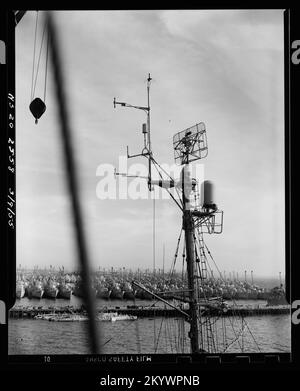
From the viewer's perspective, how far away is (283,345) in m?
3.08

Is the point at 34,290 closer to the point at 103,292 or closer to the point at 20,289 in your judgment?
the point at 20,289

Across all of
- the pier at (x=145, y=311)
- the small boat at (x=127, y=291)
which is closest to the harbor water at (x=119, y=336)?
the pier at (x=145, y=311)

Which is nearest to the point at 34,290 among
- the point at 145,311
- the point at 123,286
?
the point at 123,286

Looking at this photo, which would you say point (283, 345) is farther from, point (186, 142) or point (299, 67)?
point (299, 67)

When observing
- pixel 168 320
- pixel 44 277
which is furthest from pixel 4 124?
pixel 168 320

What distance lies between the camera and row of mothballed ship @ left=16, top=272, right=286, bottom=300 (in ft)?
10.9

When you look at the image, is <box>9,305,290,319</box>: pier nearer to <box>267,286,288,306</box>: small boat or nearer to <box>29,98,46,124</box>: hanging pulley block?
<box>267,286,288,306</box>: small boat

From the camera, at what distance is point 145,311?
161 inches

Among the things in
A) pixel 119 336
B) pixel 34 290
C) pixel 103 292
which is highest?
pixel 34 290

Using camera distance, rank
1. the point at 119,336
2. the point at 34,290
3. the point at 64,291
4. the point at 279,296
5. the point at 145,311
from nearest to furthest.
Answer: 1. the point at 279,296
2. the point at 34,290
3. the point at 119,336
4. the point at 64,291
5. the point at 145,311

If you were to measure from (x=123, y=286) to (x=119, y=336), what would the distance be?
0.33m

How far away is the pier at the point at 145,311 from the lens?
3.11m

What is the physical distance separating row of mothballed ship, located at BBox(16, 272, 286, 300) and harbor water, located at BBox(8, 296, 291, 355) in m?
0.07

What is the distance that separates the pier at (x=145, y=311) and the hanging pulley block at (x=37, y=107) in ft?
3.86
